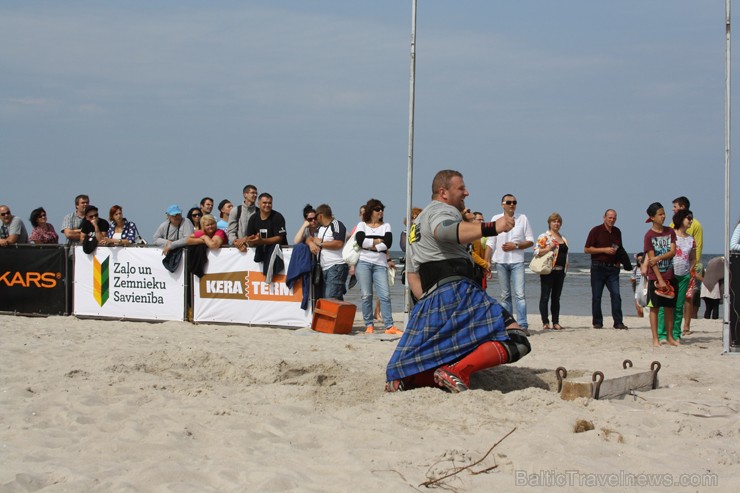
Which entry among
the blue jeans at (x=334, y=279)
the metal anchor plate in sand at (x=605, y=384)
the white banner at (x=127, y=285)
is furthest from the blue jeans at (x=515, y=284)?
the metal anchor plate in sand at (x=605, y=384)

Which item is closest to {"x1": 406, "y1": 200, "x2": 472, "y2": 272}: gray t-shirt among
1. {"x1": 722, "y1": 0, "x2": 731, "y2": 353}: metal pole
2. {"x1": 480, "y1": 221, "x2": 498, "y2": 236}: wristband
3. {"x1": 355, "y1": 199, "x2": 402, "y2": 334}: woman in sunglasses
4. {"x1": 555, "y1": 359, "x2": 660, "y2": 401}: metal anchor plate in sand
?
{"x1": 480, "y1": 221, "x2": 498, "y2": 236}: wristband

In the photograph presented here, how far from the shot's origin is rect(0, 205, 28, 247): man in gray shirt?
14.4m

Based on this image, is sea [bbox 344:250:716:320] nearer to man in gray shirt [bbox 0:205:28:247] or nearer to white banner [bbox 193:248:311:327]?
white banner [bbox 193:248:311:327]

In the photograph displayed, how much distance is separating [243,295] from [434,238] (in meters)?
6.73

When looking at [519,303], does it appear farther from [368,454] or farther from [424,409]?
[368,454]

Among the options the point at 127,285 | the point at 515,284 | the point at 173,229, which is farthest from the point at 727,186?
the point at 127,285

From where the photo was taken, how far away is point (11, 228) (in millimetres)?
14484


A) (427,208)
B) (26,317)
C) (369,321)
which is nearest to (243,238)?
(369,321)

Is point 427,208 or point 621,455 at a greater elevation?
point 427,208

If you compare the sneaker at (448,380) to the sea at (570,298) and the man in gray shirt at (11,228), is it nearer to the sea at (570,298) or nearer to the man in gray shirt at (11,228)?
the sea at (570,298)

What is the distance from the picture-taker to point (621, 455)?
496 centimetres

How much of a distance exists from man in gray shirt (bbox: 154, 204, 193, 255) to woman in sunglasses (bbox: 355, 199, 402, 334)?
3.08 m

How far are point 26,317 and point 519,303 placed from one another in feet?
25.7

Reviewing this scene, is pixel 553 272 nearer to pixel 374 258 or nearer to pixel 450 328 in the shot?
pixel 374 258
